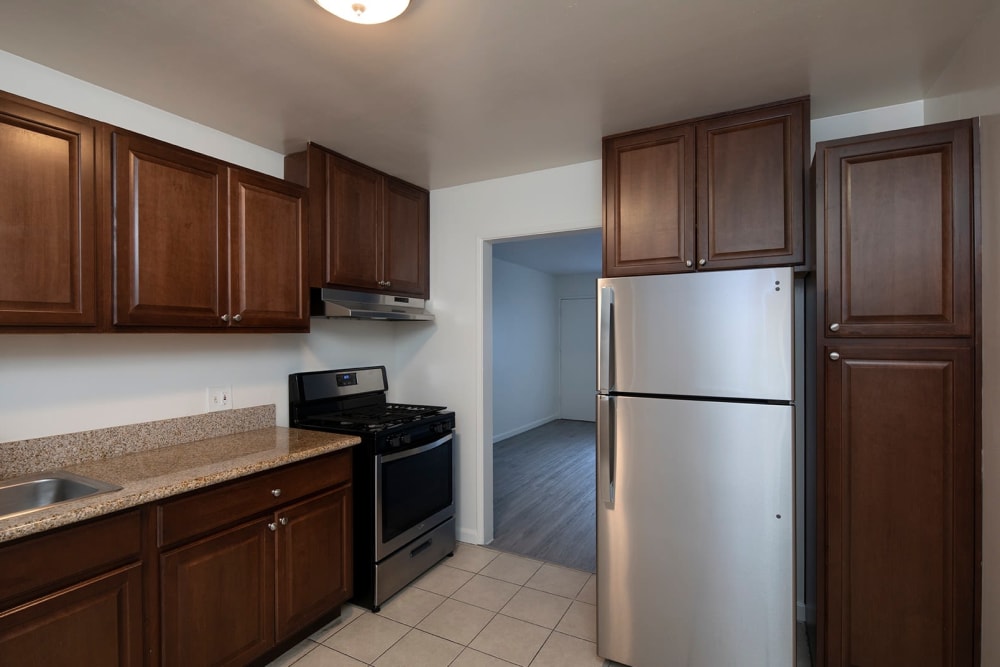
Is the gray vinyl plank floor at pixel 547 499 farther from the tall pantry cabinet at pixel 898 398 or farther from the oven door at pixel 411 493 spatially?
the tall pantry cabinet at pixel 898 398

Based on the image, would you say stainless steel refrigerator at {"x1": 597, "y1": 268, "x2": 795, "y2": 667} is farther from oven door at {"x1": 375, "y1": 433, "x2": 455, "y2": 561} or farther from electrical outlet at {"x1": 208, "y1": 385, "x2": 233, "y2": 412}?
electrical outlet at {"x1": 208, "y1": 385, "x2": 233, "y2": 412}

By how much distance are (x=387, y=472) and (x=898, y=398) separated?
2.18 meters

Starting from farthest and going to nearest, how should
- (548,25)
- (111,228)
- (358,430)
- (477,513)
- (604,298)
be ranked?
(477,513) → (358,430) → (604,298) → (111,228) → (548,25)

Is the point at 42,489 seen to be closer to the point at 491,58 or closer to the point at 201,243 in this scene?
the point at 201,243

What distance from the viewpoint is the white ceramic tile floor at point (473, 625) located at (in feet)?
6.84

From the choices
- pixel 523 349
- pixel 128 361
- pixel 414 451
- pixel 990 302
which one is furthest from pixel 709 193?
pixel 523 349

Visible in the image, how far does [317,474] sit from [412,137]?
1709mm

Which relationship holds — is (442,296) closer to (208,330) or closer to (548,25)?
(208,330)

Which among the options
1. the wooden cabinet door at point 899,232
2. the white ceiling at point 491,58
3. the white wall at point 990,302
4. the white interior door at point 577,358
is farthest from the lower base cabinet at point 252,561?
the white interior door at point 577,358

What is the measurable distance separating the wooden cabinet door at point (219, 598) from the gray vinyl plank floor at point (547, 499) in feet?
5.32

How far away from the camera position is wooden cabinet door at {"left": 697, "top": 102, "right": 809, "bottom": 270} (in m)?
1.97

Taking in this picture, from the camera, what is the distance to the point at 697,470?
1.88m

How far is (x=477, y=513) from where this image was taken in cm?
324

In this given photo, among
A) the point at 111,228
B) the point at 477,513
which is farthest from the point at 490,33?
the point at 477,513
